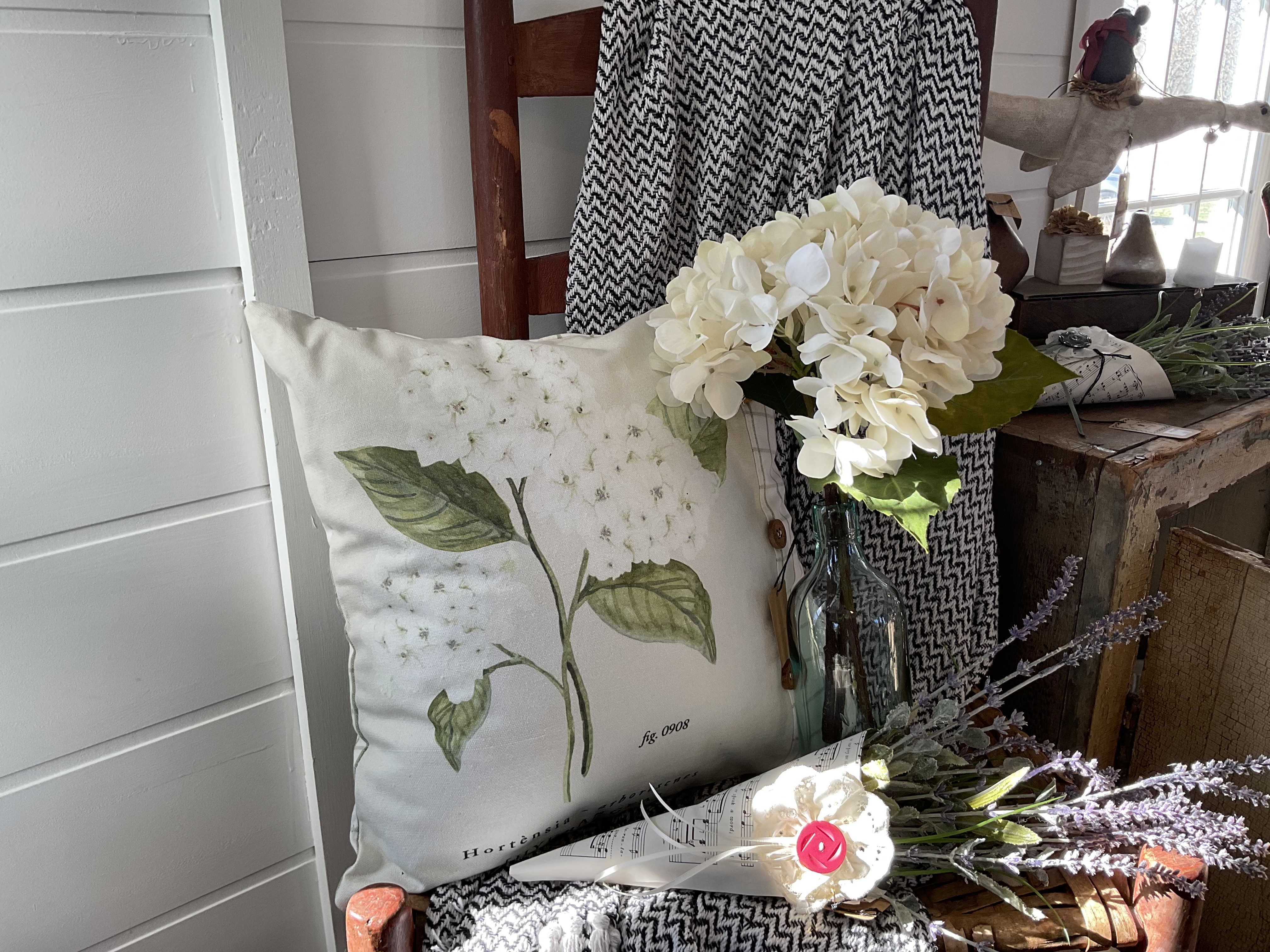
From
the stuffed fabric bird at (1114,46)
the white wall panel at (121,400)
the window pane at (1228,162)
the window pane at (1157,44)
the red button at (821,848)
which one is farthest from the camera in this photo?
the window pane at (1228,162)

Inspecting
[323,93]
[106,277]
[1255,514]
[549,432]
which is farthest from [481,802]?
[1255,514]

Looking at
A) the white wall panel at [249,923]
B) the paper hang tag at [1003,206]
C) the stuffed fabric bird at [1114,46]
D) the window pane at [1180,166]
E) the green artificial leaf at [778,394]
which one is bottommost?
the white wall panel at [249,923]

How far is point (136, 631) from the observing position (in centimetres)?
77

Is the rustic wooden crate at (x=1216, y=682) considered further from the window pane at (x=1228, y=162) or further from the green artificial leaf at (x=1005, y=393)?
the window pane at (x=1228, y=162)

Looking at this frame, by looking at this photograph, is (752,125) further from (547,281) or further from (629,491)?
(629,491)

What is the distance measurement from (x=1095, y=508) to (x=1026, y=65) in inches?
33.4

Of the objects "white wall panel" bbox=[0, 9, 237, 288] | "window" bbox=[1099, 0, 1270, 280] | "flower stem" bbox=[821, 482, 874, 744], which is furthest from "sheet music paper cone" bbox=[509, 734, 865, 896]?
"window" bbox=[1099, 0, 1270, 280]

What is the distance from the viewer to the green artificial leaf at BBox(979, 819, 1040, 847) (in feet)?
2.11

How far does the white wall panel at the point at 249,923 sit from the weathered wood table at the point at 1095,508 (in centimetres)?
80

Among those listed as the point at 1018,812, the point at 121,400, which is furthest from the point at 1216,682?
the point at 121,400

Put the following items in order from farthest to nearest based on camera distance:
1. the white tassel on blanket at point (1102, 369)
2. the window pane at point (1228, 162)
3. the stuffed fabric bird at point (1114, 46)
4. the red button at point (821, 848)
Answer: the window pane at point (1228, 162), the stuffed fabric bird at point (1114, 46), the white tassel on blanket at point (1102, 369), the red button at point (821, 848)

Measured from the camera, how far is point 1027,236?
1.58 m

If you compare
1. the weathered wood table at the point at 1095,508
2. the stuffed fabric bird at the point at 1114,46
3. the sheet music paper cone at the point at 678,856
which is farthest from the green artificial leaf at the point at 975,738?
the stuffed fabric bird at the point at 1114,46

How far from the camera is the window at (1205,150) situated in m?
1.80
